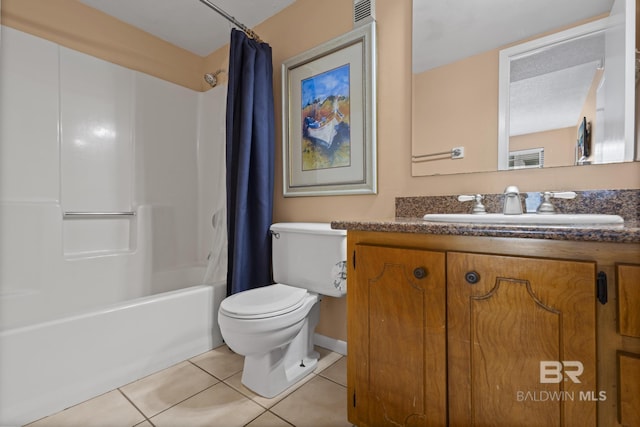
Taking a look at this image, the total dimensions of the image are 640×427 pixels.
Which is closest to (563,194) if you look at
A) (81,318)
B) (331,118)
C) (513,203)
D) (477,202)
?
(513,203)

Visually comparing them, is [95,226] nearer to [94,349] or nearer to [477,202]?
[94,349]

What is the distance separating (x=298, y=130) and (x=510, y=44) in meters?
1.23

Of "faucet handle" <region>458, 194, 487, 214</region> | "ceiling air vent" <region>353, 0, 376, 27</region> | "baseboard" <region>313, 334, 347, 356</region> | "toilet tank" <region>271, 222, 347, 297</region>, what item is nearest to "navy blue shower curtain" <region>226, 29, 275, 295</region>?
"toilet tank" <region>271, 222, 347, 297</region>

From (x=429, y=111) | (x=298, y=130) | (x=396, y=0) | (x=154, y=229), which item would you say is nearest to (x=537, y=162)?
(x=429, y=111)

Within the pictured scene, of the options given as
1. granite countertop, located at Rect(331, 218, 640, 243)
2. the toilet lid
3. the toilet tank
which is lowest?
the toilet lid

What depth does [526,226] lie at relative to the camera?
73cm

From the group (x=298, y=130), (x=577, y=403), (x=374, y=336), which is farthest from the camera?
(x=298, y=130)

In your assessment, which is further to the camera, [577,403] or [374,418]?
[374,418]

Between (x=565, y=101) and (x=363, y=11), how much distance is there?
1.13 meters

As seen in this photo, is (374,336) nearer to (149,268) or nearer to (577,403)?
(577,403)

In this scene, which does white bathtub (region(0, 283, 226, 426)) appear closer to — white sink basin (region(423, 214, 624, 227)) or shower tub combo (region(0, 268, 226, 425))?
shower tub combo (region(0, 268, 226, 425))

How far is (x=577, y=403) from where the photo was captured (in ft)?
2.24

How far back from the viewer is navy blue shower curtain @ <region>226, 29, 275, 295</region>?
1.79m
